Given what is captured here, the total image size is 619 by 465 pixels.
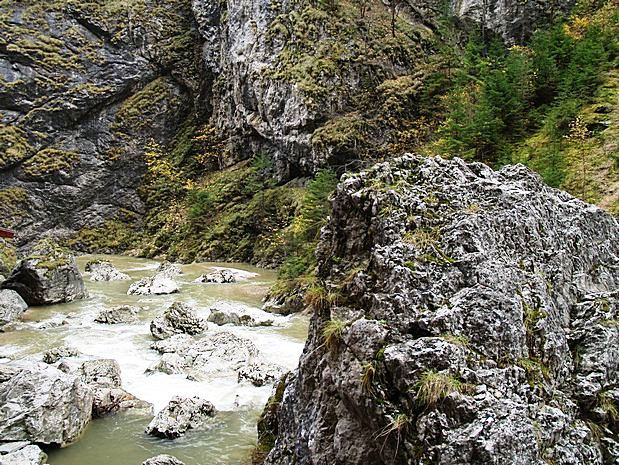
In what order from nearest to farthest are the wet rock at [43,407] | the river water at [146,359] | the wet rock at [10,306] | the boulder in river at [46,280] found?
the wet rock at [43,407] → the river water at [146,359] → the wet rock at [10,306] → the boulder in river at [46,280]

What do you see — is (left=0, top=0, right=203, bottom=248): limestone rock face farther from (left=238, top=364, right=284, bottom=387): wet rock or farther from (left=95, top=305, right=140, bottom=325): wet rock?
(left=238, top=364, right=284, bottom=387): wet rock

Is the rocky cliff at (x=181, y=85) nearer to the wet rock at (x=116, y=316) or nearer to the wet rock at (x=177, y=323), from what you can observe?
the wet rock at (x=116, y=316)

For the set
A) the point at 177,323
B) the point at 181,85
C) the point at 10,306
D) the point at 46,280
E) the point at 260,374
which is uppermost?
the point at 181,85

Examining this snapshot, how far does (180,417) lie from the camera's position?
10.1m

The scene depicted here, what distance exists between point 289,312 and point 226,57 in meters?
34.9

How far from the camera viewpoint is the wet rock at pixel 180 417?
971 centimetres

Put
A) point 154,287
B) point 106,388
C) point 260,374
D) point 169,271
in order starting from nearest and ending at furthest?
1. point 106,388
2. point 260,374
3. point 154,287
4. point 169,271

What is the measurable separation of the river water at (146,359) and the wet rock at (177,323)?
400 mm

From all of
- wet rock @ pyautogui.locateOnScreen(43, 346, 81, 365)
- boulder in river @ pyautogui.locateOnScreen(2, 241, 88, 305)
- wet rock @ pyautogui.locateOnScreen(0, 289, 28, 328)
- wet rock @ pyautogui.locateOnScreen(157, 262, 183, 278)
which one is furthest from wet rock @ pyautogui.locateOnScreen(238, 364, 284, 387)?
wet rock @ pyautogui.locateOnScreen(157, 262, 183, 278)

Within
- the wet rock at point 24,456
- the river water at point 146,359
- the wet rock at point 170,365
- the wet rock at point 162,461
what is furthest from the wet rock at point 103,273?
the wet rock at point 162,461

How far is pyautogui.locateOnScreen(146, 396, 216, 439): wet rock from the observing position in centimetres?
971

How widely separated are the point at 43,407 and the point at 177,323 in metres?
7.61

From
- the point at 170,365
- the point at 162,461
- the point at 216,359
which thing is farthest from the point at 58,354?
the point at 162,461

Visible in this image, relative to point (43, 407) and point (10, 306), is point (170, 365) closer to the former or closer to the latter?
point (43, 407)
